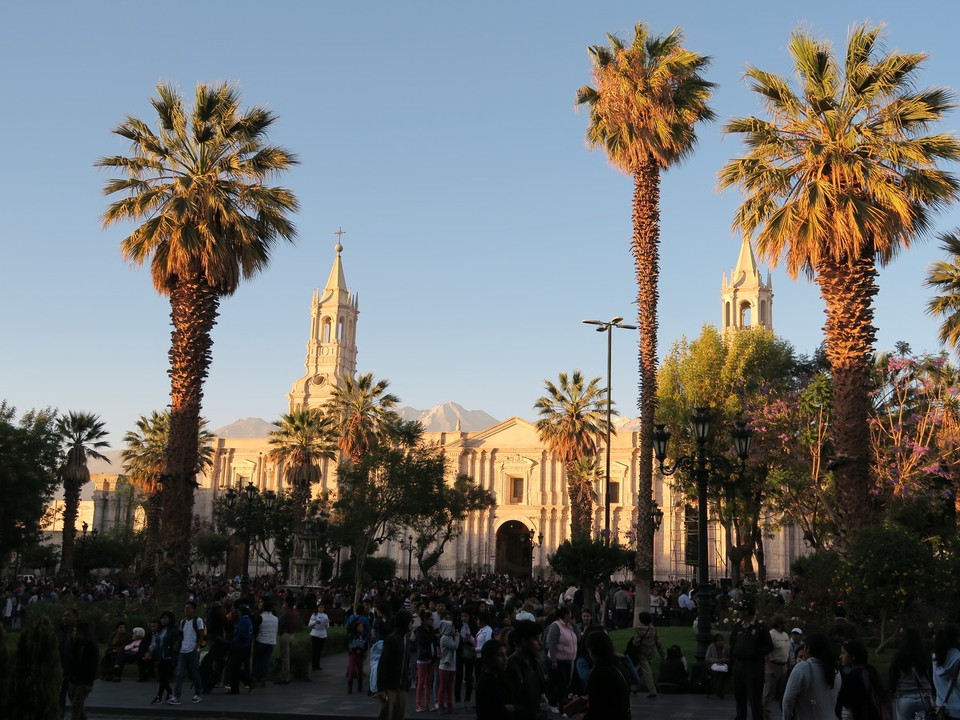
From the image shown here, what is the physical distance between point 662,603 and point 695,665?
13.8 m

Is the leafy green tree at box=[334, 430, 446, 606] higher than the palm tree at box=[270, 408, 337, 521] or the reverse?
the reverse

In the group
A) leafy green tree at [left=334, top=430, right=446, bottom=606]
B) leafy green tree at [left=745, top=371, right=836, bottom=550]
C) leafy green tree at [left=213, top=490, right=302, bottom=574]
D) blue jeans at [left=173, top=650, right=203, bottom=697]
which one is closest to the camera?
blue jeans at [left=173, top=650, right=203, bottom=697]

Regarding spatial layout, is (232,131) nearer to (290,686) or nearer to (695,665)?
(290,686)

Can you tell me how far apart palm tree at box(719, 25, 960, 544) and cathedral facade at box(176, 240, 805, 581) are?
3188 cm

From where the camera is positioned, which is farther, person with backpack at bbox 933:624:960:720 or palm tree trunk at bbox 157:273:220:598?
palm tree trunk at bbox 157:273:220:598

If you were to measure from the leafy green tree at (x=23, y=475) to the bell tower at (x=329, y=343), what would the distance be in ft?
89.4

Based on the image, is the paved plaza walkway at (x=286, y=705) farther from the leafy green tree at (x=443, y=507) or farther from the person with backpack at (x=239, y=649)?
the leafy green tree at (x=443, y=507)

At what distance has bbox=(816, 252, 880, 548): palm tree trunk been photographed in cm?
1773

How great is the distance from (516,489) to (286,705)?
47.0 m

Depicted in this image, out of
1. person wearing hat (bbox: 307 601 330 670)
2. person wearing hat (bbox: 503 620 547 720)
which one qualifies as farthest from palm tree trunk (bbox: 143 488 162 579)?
person wearing hat (bbox: 503 620 547 720)

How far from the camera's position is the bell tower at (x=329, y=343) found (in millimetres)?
68875

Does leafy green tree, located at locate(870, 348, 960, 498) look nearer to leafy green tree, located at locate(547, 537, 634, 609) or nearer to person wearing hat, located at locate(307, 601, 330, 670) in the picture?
leafy green tree, located at locate(547, 537, 634, 609)

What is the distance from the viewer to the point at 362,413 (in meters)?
47.2

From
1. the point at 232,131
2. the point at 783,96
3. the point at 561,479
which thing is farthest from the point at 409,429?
the point at 783,96
